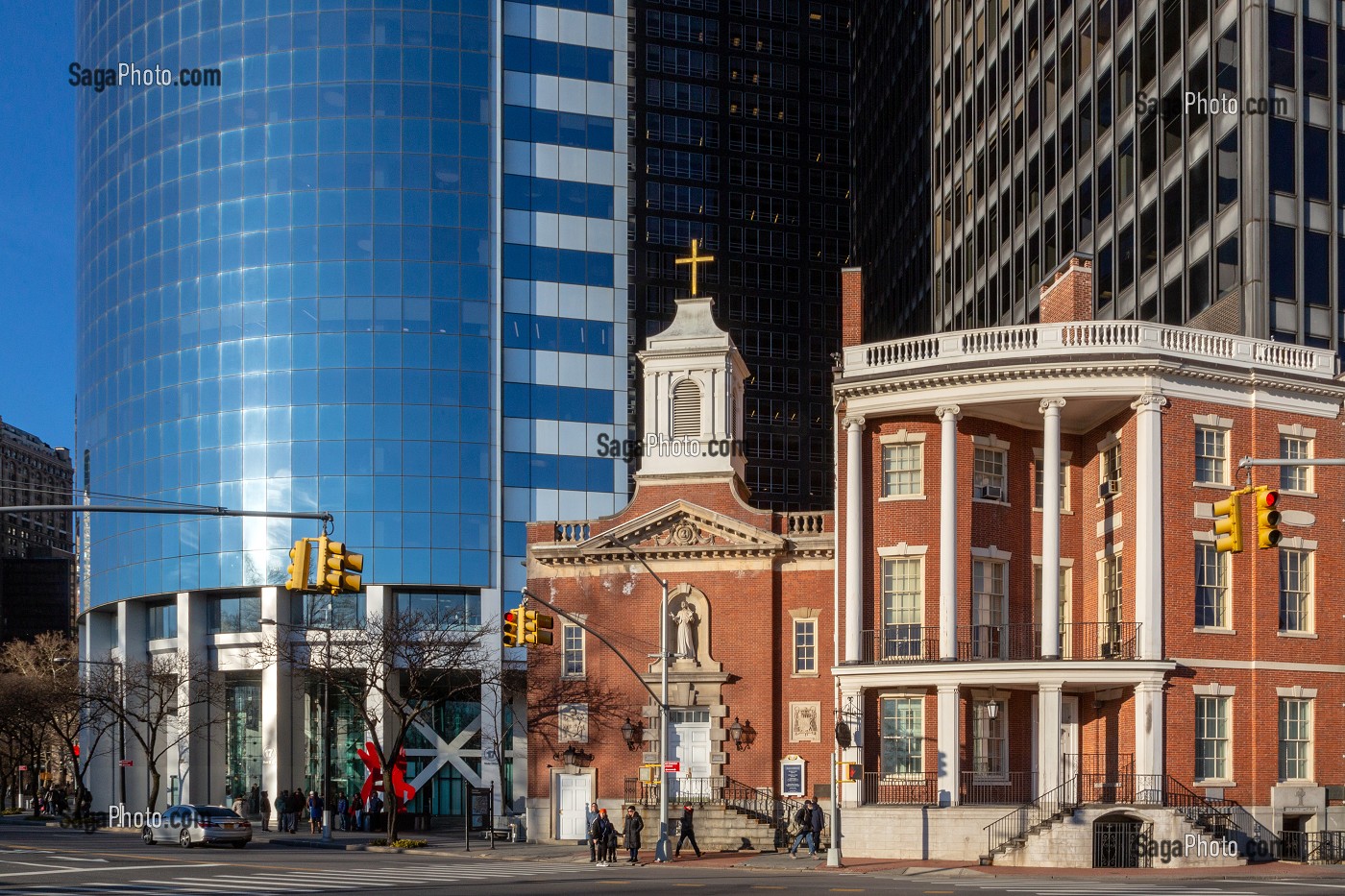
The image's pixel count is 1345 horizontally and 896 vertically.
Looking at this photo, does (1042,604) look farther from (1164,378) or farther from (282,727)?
(282,727)

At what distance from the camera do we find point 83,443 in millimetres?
98938

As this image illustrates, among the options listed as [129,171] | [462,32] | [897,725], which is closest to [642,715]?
[897,725]

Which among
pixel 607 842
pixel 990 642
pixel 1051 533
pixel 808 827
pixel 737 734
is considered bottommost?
pixel 607 842

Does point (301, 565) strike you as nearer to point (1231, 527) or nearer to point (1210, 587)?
point (1231, 527)

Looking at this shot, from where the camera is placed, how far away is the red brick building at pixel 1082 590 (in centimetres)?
4788

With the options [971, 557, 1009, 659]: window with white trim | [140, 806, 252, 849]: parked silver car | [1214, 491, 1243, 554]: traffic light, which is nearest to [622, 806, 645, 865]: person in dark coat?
[971, 557, 1009, 659]: window with white trim

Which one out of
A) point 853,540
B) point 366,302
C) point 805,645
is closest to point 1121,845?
point 853,540

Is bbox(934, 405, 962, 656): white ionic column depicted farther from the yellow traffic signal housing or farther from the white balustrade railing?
the yellow traffic signal housing

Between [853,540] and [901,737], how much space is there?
6163mm

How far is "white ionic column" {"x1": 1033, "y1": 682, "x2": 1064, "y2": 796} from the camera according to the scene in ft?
156

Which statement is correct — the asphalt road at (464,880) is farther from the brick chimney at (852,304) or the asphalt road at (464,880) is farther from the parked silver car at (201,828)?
the brick chimney at (852,304)

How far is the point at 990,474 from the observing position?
2034 inches

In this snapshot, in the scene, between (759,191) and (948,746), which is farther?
(759,191)

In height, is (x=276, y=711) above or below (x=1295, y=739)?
below
